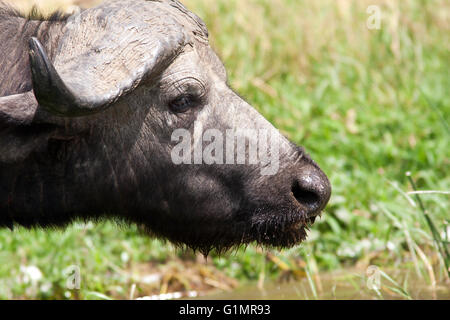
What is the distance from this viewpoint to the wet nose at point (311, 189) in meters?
3.75

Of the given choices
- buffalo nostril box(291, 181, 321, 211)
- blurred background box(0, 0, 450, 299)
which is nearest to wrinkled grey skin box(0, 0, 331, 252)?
buffalo nostril box(291, 181, 321, 211)

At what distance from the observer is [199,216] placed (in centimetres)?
397

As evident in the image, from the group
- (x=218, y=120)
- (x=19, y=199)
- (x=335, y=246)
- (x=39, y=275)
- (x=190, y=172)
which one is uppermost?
(x=218, y=120)

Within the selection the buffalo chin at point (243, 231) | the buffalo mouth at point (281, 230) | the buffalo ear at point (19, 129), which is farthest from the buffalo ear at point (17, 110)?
the buffalo mouth at point (281, 230)

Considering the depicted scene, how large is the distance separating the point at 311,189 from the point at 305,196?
0.07 m

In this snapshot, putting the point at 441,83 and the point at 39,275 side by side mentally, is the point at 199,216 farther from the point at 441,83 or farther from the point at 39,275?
the point at 441,83

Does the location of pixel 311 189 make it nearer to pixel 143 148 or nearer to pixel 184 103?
pixel 184 103

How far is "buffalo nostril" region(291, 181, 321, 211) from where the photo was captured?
12.4 ft

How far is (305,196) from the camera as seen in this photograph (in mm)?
3811

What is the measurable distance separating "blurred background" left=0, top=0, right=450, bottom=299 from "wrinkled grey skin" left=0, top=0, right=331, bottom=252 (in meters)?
0.47

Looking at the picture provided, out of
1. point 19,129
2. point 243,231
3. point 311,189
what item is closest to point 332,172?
point 243,231

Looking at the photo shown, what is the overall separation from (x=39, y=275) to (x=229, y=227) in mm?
1986

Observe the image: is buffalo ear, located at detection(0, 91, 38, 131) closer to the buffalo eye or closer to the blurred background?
the buffalo eye

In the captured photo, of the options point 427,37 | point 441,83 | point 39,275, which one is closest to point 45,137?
point 39,275
